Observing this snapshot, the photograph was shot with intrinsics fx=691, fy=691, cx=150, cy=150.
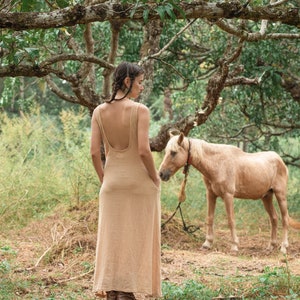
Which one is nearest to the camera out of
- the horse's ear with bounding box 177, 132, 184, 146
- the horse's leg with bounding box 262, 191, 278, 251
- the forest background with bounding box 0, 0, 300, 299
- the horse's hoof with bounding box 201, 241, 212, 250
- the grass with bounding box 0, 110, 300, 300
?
the forest background with bounding box 0, 0, 300, 299

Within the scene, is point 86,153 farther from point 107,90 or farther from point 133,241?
point 133,241

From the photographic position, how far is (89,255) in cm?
884

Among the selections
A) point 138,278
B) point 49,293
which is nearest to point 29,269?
point 49,293

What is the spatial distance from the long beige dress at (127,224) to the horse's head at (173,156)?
4.27m

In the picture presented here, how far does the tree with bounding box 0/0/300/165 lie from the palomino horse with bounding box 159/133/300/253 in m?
0.49

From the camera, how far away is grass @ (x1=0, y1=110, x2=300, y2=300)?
692cm

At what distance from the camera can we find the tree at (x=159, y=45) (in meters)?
5.32

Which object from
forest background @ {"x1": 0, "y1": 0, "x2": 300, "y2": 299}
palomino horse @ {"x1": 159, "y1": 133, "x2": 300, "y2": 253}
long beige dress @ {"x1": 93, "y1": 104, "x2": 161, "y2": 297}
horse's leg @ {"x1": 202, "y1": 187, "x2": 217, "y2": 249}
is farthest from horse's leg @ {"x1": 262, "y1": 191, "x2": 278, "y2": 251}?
long beige dress @ {"x1": 93, "y1": 104, "x2": 161, "y2": 297}

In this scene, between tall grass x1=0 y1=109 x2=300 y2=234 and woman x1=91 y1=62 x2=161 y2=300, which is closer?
woman x1=91 y1=62 x2=161 y2=300

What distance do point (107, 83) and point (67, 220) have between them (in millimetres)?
2282

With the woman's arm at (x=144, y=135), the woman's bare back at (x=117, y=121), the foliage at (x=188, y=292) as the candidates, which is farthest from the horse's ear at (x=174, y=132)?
the woman's arm at (x=144, y=135)

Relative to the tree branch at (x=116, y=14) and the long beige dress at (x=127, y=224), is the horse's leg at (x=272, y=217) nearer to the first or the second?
the long beige dress at (x=127, y=224)

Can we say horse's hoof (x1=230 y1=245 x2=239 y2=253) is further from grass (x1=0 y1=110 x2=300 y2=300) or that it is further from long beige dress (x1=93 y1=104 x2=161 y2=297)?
long beige dress (x1=93 y1=104 x2=161 y2=297)

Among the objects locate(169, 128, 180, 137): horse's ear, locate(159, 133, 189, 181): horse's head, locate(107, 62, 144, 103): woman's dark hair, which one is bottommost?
locate(159, 133, 189, 181): horse's head
